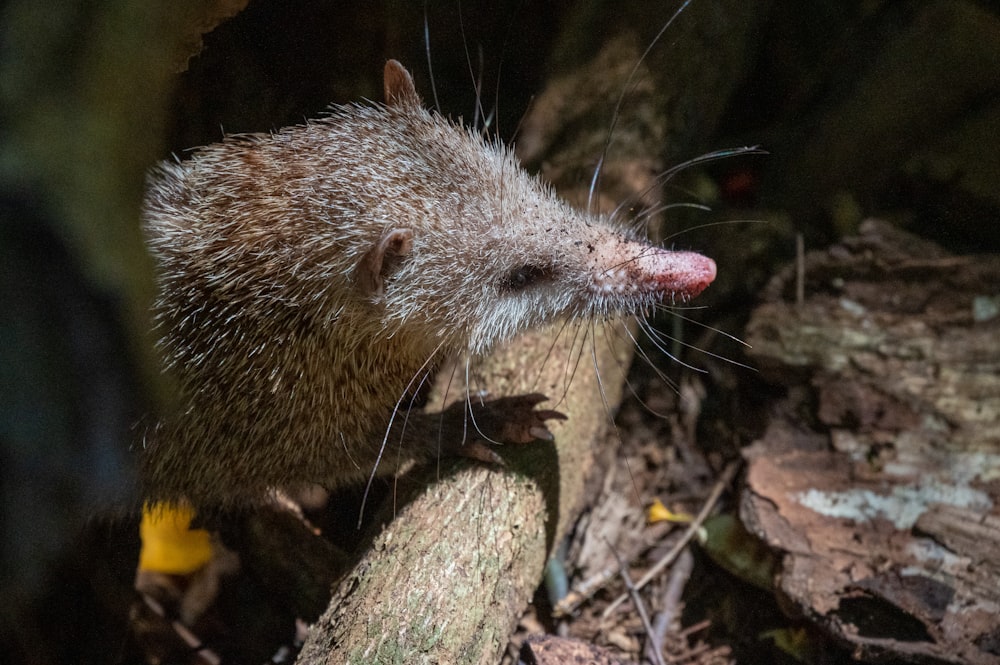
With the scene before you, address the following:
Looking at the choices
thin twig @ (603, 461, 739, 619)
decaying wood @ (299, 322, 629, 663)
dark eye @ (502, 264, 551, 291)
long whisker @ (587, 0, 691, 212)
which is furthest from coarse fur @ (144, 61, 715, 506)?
thin twig @ (603, 461, 739, 619)

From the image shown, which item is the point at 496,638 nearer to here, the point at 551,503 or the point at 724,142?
the point at 551,503

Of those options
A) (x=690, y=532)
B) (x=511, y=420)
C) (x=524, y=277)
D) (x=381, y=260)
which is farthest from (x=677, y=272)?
(x=690, y=532)

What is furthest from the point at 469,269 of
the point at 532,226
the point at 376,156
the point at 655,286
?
the point at 655,286

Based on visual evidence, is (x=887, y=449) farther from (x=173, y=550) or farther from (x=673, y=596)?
(x=173, y=550)

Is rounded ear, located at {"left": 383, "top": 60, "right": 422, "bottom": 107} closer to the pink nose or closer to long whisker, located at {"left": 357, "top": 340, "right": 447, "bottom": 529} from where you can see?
long whisker, located at {"left": 357, "top": 340, "right": 447, "bottom": 529}

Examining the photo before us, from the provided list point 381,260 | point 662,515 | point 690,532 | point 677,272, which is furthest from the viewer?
point 662,515

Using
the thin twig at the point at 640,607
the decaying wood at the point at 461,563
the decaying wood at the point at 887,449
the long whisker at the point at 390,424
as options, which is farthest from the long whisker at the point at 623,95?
the thin twig at the point at 640,607

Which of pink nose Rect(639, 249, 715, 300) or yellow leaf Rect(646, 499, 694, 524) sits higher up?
pink nose Rect(639, 249, 715, 300)

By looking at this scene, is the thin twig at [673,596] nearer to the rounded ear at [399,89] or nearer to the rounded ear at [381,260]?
the rounded ear at [381,260]
